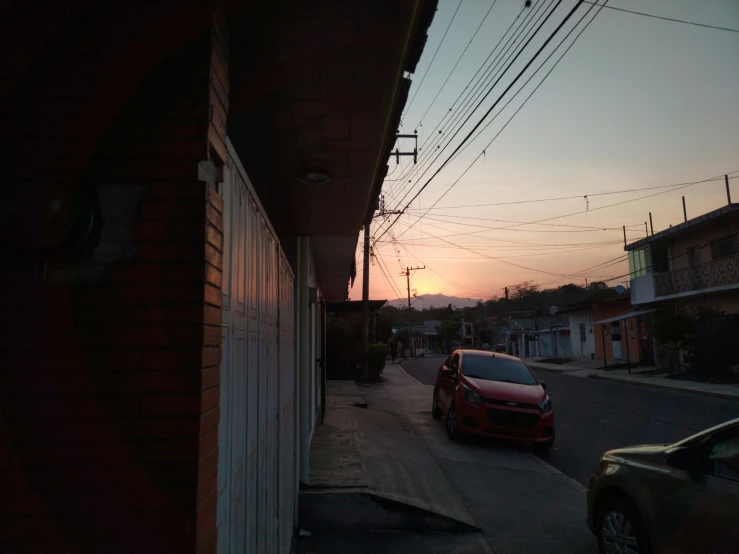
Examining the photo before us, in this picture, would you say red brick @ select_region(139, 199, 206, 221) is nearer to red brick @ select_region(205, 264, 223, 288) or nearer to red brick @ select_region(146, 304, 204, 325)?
red brick @ select_region(205, 264, 223, 288)

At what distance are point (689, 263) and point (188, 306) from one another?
1281 inches

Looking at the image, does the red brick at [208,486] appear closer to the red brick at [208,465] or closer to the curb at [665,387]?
the red brick at [208,465]

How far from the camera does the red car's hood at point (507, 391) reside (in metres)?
9.62

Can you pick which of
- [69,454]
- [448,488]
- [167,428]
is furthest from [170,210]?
[448,488]

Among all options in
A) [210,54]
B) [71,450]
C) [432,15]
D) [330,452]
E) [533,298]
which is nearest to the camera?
[71,450]

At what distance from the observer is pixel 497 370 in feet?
35.7

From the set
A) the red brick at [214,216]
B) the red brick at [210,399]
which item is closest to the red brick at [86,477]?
the red brick at [210,399]

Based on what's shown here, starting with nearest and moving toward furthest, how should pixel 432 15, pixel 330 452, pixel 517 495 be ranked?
1. pixel 432 15
2. pixel 517 495
3. pixel 330 452

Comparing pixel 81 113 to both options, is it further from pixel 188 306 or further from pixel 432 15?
pixel 432 15

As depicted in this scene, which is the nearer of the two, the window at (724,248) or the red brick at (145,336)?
the red brick at (145,336)

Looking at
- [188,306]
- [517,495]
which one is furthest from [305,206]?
[517,495]

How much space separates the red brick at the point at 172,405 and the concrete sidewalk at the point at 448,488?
3.73 meters

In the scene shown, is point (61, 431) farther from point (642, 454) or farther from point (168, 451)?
point (642, 454)

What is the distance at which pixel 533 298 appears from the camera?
94.2 m
